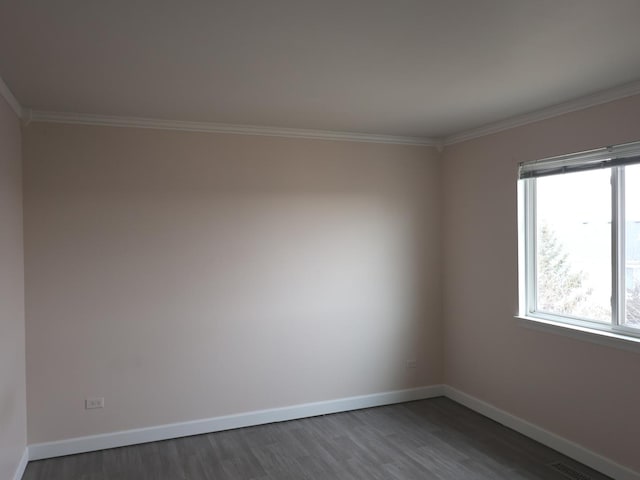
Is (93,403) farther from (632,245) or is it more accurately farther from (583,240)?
(632,245)

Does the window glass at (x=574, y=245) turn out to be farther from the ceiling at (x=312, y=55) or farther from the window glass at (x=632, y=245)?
the ceiling at (x=312, y=55)

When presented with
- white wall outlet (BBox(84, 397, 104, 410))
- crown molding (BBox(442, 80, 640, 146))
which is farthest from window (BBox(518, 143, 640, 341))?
white wall outlet (BBox(84, 397, 104, 410))

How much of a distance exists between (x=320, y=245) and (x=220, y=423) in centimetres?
176

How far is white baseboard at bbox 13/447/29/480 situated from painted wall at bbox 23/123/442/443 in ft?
0.41

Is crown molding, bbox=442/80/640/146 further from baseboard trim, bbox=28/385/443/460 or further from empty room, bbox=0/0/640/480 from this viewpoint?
baseboard trim, bbox=28/385/443/460

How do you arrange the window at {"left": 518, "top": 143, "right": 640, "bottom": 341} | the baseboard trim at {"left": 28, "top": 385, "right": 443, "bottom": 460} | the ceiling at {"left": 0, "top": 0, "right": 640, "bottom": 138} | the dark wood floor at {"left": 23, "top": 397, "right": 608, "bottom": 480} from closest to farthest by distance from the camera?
the ceiling at {"left": 0, "top": 0, "right": 640, "bottom": 138}, the window at {"left": 518, "top": 143, "right": 640, "bottom": 341}, the dark wood floor at {"left": 23, "top": 397, "right": 608, "bottom": 480}, the baseboard trim at {"left": 28, "top": 385, "right": 443, "bottom": 460}

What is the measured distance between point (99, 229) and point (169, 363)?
1.21 metres

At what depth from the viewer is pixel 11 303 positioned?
305 centimetres

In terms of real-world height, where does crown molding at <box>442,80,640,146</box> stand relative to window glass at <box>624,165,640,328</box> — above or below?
above

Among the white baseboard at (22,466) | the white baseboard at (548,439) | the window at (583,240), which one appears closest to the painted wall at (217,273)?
the white baseboard at (22,466)

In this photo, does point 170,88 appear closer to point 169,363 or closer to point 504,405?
point 169,363

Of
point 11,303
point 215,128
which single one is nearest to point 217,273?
point 215,128

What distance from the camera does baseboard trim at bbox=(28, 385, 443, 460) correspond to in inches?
139

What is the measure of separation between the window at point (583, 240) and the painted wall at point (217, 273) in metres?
1.13
